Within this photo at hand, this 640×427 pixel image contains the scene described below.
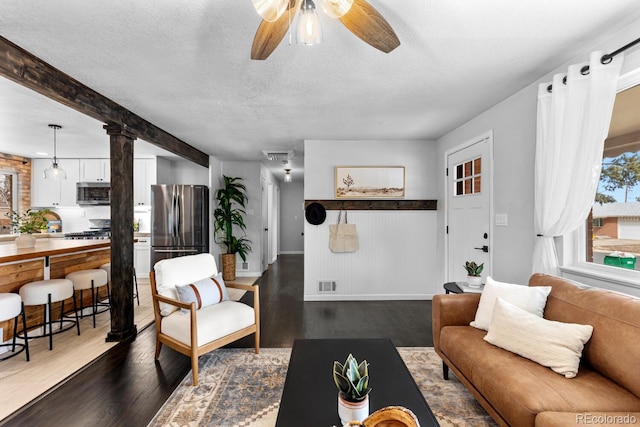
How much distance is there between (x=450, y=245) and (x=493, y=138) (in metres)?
1.51

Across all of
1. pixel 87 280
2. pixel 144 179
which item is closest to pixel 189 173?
pixel 144 179

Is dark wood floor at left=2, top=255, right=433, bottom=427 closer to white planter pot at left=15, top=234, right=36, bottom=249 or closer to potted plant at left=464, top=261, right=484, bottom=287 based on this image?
potted plant at left=464, top=261, right=484, bottom=287

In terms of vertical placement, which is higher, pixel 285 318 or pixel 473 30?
pixel 473 30

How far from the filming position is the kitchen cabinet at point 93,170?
5.54 metres

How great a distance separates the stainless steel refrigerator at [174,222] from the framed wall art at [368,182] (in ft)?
8.65

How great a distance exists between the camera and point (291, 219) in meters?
9.33

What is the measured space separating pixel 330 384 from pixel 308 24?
1733 mm

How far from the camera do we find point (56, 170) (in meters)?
4.22

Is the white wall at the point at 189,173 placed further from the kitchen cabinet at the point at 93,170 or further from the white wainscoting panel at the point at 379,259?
the white wainscoting panel at the point at 379,259

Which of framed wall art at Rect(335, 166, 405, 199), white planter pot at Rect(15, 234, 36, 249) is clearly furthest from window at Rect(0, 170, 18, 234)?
framed wall art at Rect(335, 166, 405, 199)

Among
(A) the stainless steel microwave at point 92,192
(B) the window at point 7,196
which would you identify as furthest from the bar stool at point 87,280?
(B) the window at point 7,196

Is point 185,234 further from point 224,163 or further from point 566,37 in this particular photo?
point 566,37

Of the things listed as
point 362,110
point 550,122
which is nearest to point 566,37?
point 550,122

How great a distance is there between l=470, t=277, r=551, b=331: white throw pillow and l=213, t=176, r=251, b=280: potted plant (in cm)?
439
